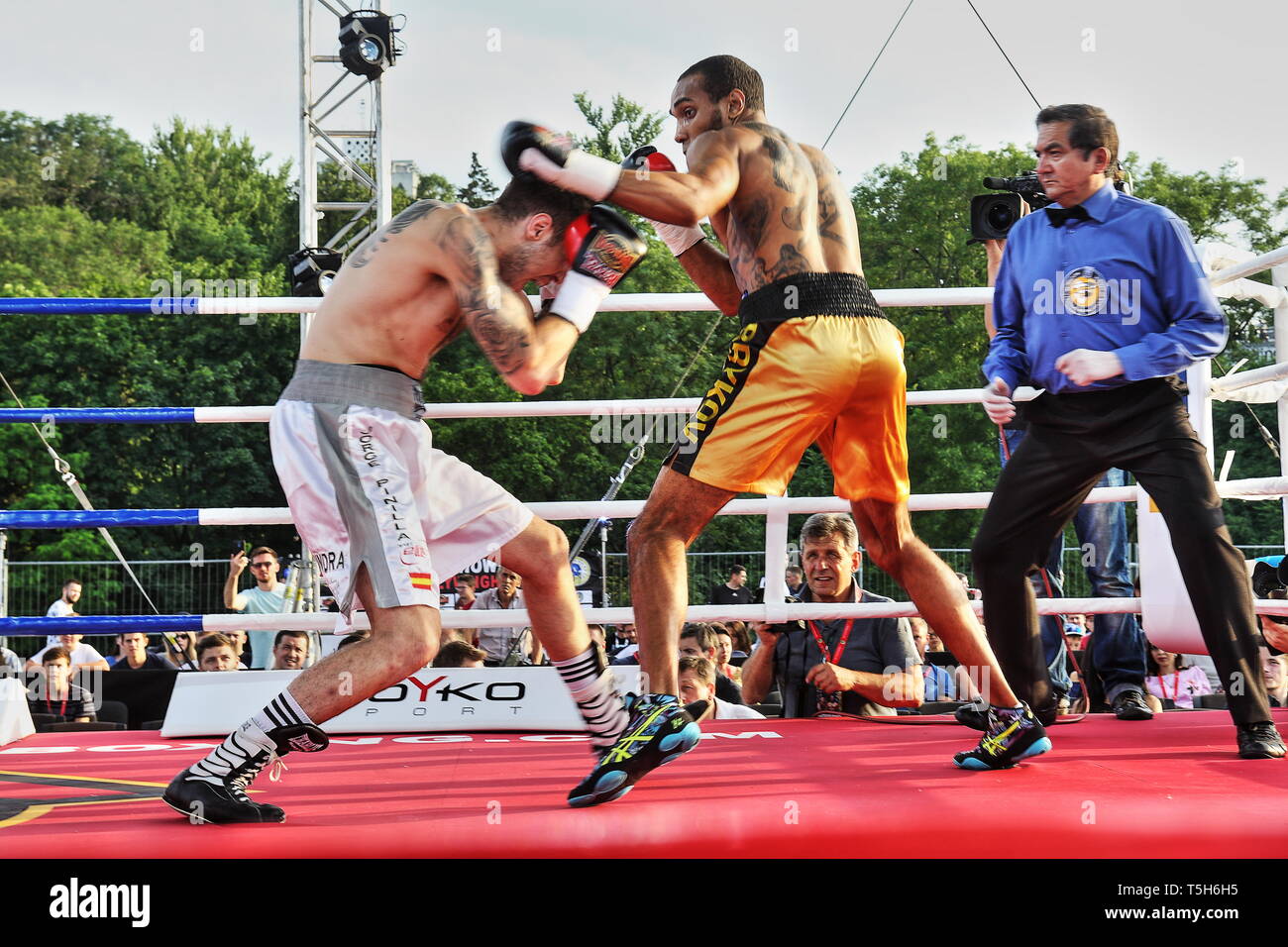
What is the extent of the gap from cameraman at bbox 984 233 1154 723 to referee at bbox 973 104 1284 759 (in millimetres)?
568

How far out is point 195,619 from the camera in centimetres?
353

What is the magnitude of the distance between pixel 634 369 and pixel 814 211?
897 inches

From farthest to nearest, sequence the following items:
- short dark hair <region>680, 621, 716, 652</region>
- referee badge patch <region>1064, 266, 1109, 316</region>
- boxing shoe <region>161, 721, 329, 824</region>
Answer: short dark hair <region>680, 621, 716, 652</region> < referee badge patch <region>1064, 266, 1109, 316</region> < boxing shoe <region>161, 721, 329, 824</region>

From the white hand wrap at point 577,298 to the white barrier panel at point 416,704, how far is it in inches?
61.1

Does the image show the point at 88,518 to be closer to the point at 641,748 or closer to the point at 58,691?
the point at 641,748

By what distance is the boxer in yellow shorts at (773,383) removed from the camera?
8.59ft

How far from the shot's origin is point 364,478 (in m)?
2.45

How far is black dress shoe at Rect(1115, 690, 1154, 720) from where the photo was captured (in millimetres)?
3779

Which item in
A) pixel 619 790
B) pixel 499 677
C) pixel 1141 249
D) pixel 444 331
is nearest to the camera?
pixel 619 790

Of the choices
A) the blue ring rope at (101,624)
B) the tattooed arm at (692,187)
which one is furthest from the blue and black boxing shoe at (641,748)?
the blue ring rope at (101,624)

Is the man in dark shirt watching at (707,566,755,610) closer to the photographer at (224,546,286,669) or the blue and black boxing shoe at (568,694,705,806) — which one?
the photographer at (224,546,286,669)

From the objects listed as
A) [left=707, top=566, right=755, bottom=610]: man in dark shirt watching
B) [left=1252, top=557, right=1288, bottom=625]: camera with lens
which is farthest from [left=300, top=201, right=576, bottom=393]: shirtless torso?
[left=707, top=566, right=755, bottom=610]: man in dark shirt watching

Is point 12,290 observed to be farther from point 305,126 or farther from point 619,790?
point 619,790
